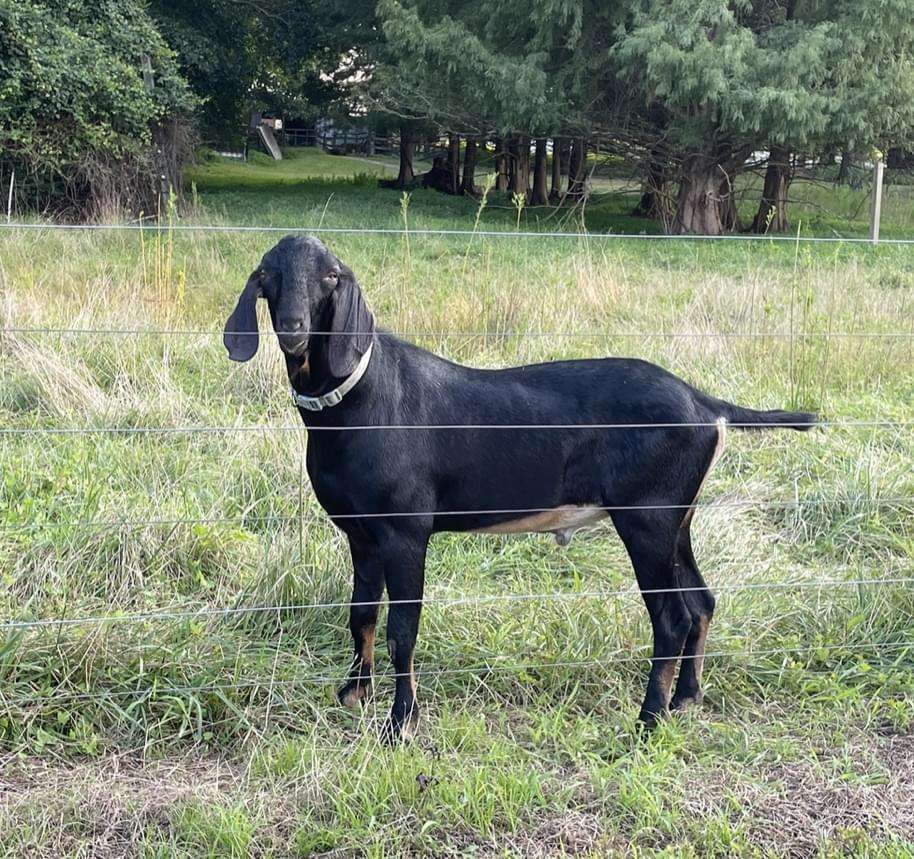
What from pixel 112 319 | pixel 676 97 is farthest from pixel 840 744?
pixel 676 97

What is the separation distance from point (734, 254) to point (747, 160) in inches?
244

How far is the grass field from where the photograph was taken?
3.15 metres

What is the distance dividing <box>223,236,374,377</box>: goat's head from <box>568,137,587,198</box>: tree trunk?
17.0 m

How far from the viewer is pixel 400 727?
357cm

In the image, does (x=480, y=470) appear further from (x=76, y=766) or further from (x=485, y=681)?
Answer: (x=76, y=766)

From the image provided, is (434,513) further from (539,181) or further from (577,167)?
(539,181)

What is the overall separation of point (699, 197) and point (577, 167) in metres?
4.86

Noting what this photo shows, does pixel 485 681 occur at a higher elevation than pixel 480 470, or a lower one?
lower

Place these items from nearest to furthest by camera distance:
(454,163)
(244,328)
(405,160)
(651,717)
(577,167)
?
1. (244,328)
2. (651,717)
3. (577,167)
4. (454,163)
5. (405,160)

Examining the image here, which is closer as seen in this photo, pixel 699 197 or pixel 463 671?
pixel 463 671

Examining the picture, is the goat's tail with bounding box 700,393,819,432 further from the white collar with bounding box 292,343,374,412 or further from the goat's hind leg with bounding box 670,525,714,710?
the white collar with bounding box 292,343,374,412

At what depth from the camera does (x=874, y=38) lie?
1591cm

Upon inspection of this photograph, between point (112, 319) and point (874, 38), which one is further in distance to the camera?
point (874, 38)

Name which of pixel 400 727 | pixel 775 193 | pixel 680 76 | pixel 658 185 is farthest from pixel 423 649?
pixel 775 193
